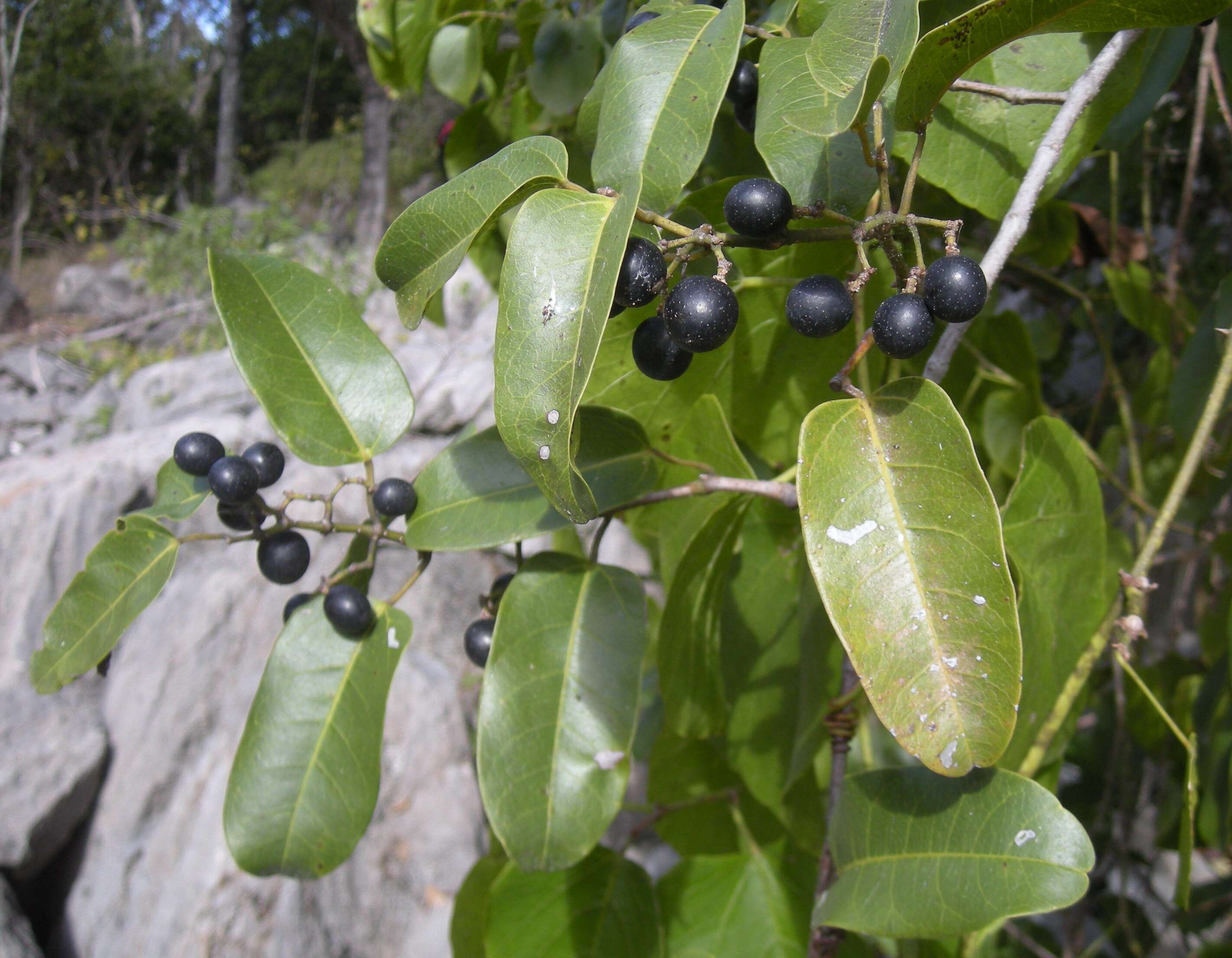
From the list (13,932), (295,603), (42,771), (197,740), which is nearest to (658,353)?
(295,603)

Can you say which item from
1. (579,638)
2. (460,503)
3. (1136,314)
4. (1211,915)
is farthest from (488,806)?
(1211,915)

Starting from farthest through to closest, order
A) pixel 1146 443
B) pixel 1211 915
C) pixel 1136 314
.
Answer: pixel 1211 915, pixel 1146 443, pixel 1136 314

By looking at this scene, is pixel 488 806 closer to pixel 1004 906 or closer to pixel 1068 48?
pixel 1004 906

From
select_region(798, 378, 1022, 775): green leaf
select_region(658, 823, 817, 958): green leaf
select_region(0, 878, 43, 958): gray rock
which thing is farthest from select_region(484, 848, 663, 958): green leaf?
select_region(0, 878, 43, 958): gray rock

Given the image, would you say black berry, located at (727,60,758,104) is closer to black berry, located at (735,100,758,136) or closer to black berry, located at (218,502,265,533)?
black berry, located at (735,100,758,136)

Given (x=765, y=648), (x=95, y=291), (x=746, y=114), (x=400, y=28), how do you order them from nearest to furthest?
1. (x=746, y=114)
2. (x=765, y=648)
3. (x=400, y=28)
4. (x=95, y=291)

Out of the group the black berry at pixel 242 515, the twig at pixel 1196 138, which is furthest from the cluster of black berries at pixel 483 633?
the twig at pixel 1196 138

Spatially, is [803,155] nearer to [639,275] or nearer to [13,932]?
[639,275]
